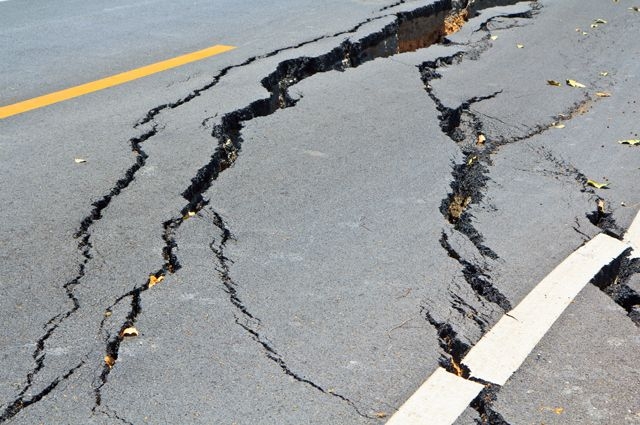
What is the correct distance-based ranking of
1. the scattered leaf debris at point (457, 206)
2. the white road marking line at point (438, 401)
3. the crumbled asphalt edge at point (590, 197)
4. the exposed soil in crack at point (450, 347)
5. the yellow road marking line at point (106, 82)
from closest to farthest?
the white road marking line at point (438, 401)
the exposed soil in crack at point (450, 347)
the crumbled asphalt edge at point (590, 197)
the scattered leaf debris at point (457, 206)
the yellow road marking line at point (106, 82)

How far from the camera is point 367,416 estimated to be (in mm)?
2834

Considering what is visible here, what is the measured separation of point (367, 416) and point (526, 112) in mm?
3955

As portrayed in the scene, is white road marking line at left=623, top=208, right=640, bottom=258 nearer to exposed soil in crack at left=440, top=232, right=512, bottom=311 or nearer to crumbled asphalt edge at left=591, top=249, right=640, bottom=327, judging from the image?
crumbled asphalt edge at left=591, top=249, right=640, bottom=327

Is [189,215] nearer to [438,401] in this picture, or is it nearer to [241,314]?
[241,314]

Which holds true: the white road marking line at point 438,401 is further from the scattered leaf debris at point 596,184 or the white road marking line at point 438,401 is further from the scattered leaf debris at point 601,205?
the scattered leaf debris at point 596,184

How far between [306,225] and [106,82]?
3.15 m

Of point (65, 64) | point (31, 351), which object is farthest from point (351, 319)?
point (65, 64)

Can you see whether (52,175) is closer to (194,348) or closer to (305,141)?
(305,141)

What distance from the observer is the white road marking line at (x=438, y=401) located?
9.23 feet

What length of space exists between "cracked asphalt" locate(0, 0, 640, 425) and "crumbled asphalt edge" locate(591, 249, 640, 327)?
1 centimetres

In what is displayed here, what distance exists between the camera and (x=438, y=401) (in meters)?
2.92

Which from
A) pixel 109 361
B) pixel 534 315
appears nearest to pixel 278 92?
pixel 534 315

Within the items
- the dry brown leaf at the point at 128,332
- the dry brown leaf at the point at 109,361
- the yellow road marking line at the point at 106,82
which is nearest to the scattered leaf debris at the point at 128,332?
the dry brown leaf at the point at 128,332

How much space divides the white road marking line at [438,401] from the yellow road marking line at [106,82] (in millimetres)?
4123
